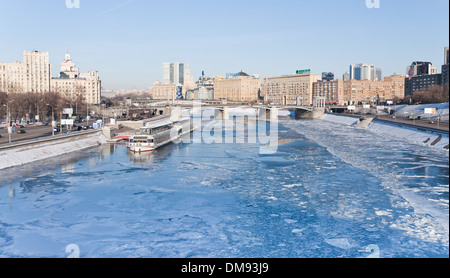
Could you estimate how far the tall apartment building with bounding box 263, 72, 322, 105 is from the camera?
168125 mm

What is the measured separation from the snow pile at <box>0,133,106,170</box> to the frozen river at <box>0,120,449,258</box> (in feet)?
6.68

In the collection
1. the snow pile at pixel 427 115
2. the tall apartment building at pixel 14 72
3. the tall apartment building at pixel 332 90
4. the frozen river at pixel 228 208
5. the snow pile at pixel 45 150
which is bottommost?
the frozen river at pixel 228 208

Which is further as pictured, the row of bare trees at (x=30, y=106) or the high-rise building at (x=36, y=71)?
the high-rise building at (x=36, y=71)

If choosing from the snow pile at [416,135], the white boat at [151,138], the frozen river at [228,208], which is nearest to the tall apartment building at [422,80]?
the snow pile at [416,135]

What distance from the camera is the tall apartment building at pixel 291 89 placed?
168 meters

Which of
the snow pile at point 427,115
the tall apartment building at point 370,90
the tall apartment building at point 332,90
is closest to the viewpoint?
the snow pile at point 427,115

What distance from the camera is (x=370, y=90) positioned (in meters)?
166

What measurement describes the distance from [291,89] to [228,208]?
160974mm

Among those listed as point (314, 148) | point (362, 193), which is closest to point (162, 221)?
point (362, 193)

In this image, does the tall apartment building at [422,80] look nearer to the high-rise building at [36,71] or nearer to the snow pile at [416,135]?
the snow pile at [416,135]

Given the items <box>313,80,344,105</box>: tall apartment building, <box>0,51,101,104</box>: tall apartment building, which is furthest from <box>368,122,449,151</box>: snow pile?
<box>0,51,101,104</box>: tall apartment building

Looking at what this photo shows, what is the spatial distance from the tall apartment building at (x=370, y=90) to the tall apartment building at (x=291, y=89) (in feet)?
46.3
